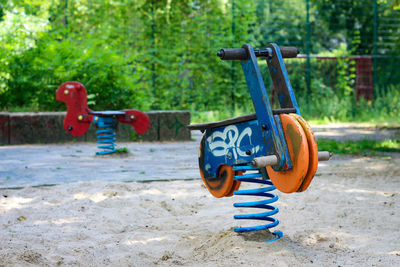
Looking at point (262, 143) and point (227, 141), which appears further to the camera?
point (227, 141)

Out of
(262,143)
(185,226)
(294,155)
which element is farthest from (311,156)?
Answer: (185,226)

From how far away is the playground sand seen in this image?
307 centimetres

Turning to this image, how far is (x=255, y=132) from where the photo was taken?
3.06 meters

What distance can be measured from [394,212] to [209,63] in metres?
10.9

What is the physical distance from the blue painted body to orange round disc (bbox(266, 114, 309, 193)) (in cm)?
3

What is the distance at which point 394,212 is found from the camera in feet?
13.8

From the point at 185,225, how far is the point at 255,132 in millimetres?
1292

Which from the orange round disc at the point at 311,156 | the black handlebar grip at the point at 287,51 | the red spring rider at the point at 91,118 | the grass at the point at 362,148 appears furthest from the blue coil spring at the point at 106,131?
the orange round disc at the point at 311,156

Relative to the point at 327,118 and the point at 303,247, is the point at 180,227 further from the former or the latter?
the point at 327,118

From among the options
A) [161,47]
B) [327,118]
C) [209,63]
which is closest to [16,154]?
[161,47]

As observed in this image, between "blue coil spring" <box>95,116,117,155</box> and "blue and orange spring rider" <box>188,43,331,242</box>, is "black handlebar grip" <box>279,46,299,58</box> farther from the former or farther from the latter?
"blue coil spring" <box>95,116,117,155</box>

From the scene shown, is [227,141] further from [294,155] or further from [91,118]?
[91,118]

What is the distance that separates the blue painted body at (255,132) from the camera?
2.89 m

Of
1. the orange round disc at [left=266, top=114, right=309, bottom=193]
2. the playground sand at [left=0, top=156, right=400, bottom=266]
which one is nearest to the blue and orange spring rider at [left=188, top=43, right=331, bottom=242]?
the orange round disc at [left=266, top=114, right=309, bottom=193]
